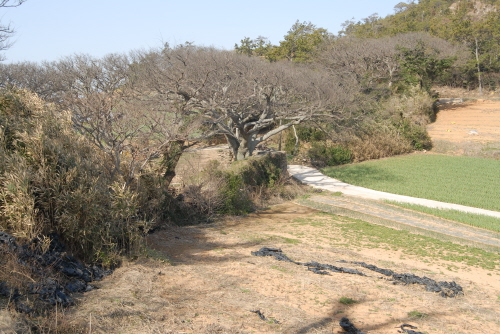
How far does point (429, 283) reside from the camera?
868 cm

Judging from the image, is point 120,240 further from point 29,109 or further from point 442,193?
point 442,193

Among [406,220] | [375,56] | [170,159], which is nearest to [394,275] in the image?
[406,220]

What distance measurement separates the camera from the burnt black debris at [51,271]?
5.81 meters

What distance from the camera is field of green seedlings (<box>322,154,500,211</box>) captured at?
65.3 feet

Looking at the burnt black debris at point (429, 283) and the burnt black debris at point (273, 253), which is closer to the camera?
the burnt black debris at point (429, 283)

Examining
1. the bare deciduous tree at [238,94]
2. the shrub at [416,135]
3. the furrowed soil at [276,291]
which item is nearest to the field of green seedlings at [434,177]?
the shrub at [416,135]

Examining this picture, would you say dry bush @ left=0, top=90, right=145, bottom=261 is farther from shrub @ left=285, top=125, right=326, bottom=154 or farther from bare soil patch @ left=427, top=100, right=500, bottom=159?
bare soil patch @ left=427, top=100, right=500, bottom=159

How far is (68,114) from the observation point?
32.6 ft

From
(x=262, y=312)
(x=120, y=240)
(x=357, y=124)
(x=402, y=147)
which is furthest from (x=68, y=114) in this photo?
(x=402, y=147)

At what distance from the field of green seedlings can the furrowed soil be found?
7982 mm

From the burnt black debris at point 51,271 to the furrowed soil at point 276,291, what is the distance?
9.9 inches

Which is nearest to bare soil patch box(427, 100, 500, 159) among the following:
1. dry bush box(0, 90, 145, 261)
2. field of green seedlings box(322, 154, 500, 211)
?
field of green seedlings box(322, 154, 500, 211)

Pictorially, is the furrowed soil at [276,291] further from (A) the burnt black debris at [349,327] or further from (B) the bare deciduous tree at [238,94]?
(B) the bare deciduous tree at [238,94]

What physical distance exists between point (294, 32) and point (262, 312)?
50619 millimetres
